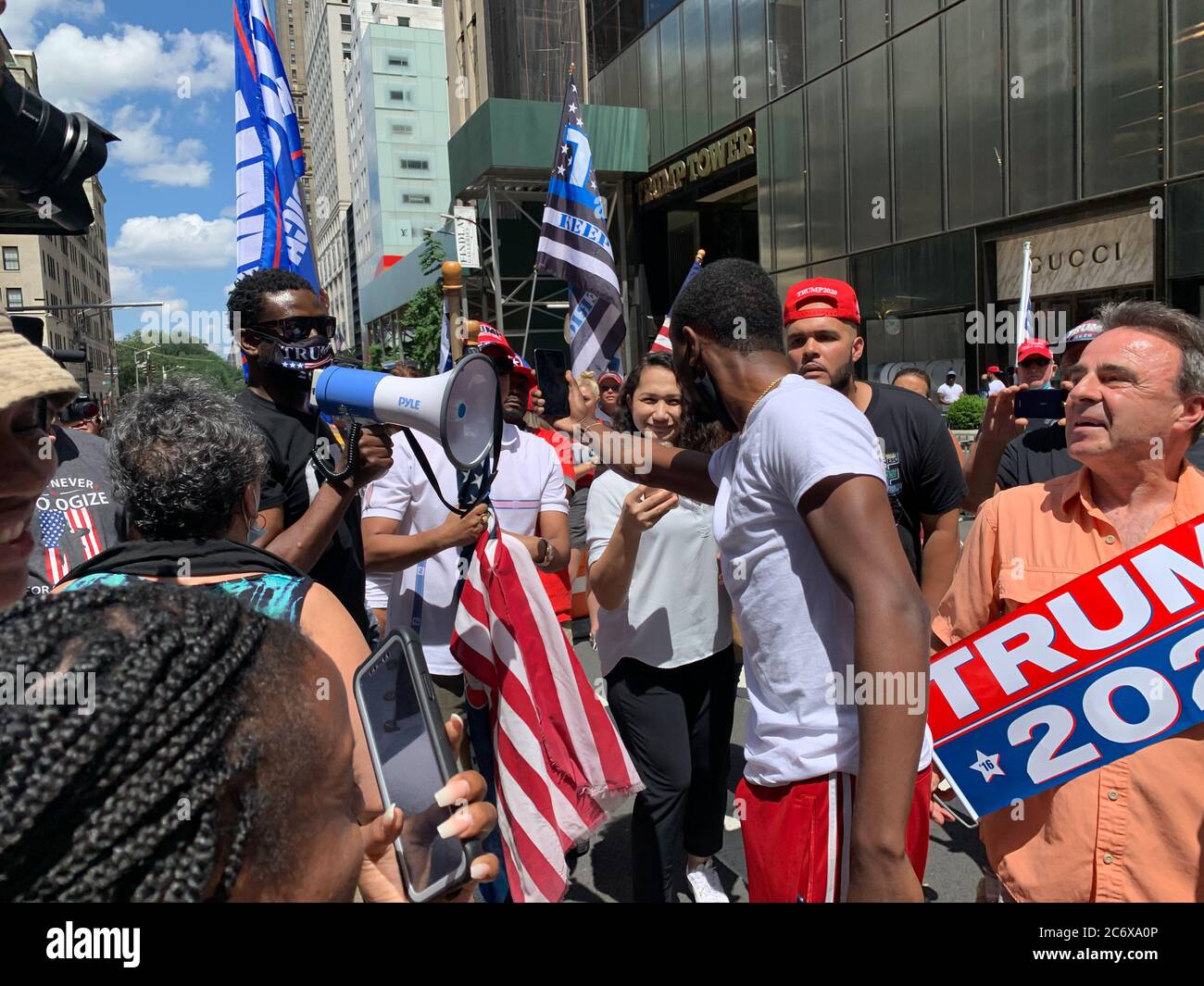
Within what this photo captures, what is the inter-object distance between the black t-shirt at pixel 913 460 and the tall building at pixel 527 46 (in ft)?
80.9

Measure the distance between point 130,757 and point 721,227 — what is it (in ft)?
78.0

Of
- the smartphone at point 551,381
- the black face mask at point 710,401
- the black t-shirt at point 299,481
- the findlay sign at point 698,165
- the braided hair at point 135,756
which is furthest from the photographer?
the findlay sign at point 698,165

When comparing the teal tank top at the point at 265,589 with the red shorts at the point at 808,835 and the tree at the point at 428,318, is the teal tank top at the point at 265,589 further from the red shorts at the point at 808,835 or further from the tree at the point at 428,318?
the tree at the point at 428,318

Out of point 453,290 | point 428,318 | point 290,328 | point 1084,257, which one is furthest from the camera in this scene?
point 428,318

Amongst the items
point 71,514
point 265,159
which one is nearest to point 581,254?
point 265,159

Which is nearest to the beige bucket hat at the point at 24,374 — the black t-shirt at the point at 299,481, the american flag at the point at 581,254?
the black t-shirt at the point at 299,481

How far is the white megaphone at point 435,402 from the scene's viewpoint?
212 cm

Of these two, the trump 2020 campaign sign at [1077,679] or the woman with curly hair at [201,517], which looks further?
the trump 2020 campaign sign at [1077,679]

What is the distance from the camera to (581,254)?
6.92m

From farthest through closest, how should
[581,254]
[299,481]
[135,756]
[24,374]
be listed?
[581,254]
[299,481]
[24,374]
[135,756]

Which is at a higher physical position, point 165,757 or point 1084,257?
point 1084,257

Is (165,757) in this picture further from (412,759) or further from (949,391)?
(949,391)

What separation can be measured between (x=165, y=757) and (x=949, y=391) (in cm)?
1495

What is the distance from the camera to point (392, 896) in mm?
1325
